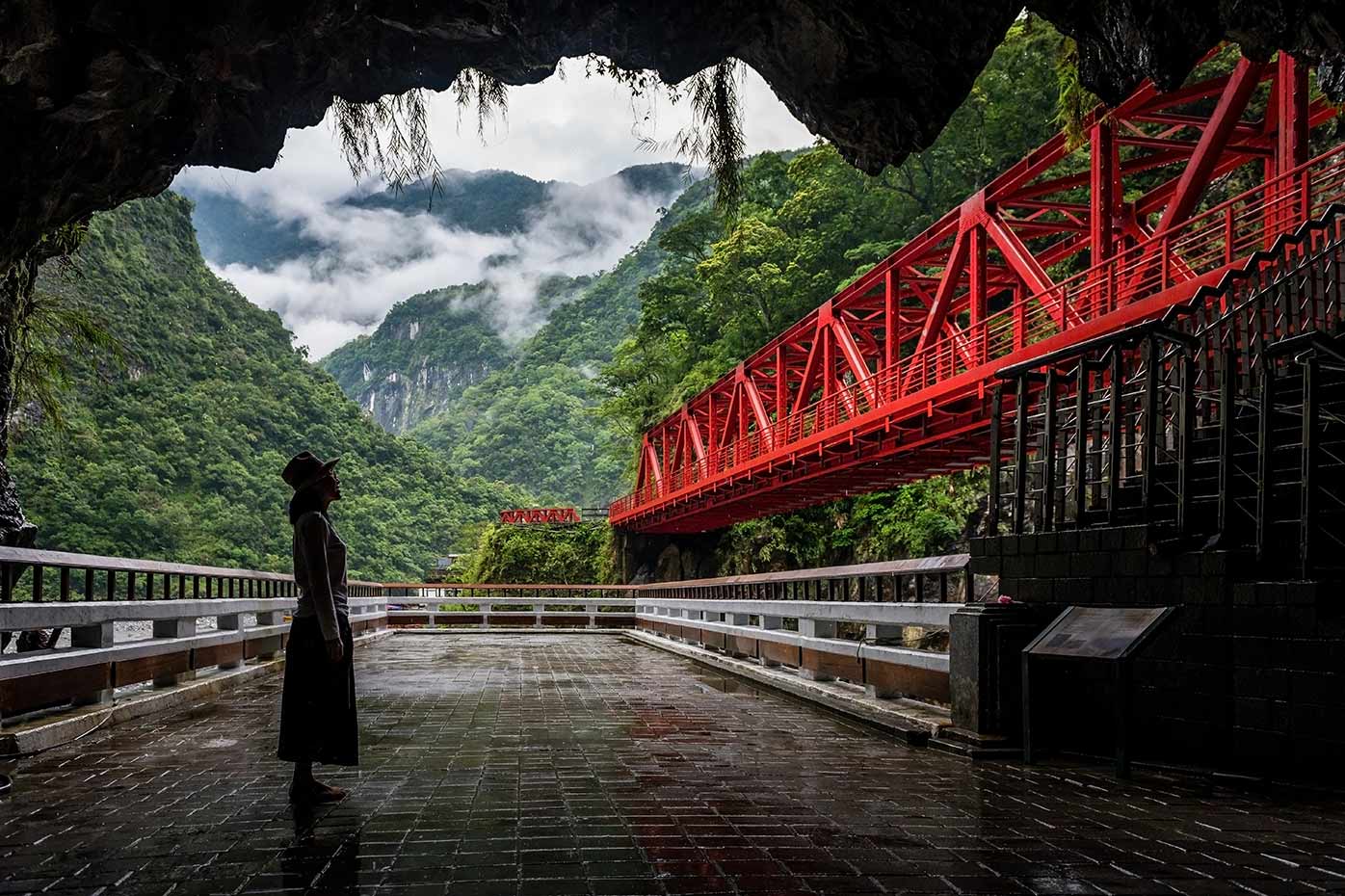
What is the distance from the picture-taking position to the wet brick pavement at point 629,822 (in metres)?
3.40

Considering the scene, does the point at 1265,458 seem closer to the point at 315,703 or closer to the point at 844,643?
the point at 844,643

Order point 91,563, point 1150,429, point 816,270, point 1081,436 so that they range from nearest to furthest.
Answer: point 1150,429 → point 1081,436 → point 91,563 → point 816,270

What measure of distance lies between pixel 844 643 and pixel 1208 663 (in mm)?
3697

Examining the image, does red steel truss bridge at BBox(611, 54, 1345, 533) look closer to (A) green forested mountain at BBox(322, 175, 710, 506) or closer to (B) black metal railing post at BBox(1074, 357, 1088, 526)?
(B) black metal railing post at BBox(1074, 357, 1088, 526)

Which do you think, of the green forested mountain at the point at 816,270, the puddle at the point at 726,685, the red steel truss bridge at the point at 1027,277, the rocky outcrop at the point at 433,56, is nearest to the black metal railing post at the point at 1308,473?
the rocky outcrop at the point at 433,56

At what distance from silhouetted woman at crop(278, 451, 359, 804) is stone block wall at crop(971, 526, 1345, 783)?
429 cm

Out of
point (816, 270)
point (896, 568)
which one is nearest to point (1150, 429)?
point (896, 568)

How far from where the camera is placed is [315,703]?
15.3 feet

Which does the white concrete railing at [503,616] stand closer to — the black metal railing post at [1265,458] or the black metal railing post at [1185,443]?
the black metal railing post at [1185,443]

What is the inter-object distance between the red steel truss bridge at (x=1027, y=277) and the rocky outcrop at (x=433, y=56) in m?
2.58

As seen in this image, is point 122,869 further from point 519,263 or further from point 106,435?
point 519,263

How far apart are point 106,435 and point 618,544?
33706mm

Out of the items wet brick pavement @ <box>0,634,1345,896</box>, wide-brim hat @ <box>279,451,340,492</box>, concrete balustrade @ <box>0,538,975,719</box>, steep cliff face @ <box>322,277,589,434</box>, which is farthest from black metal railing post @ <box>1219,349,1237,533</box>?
steep cliff face @ <box>322,277,589,434</box>

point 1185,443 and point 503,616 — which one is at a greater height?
point 1185,443
